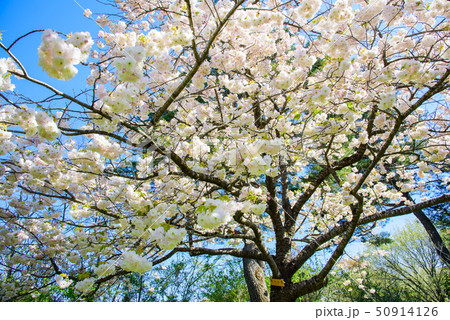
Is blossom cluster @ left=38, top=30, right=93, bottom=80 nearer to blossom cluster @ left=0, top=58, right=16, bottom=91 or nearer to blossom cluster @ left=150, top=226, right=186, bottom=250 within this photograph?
blossom cluster @ left=0, top=58, right=16, bottom=91

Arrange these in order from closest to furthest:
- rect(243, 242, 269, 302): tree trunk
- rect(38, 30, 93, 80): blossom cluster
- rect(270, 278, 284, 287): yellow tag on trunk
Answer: rect(38, 30, 93, 80): blossom cluster, rect(270, 278, 284, 287): yellow tag on trunk, rect(243, 242, 269, 302): tree trunk

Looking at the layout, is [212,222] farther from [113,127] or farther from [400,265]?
[400,265]

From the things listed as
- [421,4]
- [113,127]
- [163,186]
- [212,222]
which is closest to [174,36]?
[113,127]

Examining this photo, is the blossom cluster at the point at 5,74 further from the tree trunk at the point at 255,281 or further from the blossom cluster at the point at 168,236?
the tree trunk at the point at 255,281

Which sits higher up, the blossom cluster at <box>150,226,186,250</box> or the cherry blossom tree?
the cherry blossom tree

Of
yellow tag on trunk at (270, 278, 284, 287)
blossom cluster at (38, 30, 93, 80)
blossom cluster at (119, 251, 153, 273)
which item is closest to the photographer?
blossom cluster at (38, 30, 93, 80)

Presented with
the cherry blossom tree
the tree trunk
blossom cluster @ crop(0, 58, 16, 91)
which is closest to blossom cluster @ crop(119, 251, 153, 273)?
the cherry blossom tree

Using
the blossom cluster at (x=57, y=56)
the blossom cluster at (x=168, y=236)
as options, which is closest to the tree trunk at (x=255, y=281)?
the blossom cluster at (x=168, y=236)

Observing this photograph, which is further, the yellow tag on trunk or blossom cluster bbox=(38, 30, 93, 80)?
the yellow tag on trunk

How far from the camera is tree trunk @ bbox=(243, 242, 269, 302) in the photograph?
4627 mm

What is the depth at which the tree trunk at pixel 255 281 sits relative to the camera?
15.2 feet

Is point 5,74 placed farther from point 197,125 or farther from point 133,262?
point 197,125

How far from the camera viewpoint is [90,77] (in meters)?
3.21

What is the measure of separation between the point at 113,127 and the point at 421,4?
300cm
